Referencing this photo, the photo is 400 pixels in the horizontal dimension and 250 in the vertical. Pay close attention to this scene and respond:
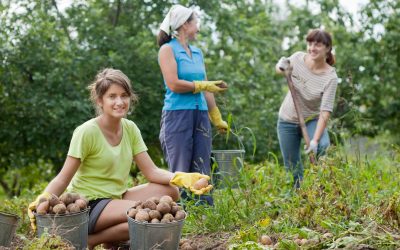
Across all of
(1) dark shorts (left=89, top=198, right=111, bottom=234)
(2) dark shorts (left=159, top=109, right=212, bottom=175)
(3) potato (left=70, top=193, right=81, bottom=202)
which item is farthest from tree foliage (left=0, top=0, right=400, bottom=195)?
(3) potato (left=70, top=193, right=81, bottom=202)

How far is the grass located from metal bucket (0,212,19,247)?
0.46 m

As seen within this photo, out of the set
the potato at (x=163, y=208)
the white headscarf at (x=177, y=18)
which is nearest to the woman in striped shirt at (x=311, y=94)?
the white headscarf at (x=177, y=18)

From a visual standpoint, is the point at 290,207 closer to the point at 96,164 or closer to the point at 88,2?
the point at 96,164

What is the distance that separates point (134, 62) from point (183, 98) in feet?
8.52

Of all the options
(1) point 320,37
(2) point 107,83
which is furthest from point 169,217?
(1) point 320,37

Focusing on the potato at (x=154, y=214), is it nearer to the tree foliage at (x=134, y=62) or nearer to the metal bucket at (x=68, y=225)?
the metal bucket at (x=68, y=225)

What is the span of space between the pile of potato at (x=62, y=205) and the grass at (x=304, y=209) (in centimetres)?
62

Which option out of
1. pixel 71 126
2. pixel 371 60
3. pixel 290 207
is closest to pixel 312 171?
pixel 290 207

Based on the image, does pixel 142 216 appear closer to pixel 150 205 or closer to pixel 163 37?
pixel 150 205

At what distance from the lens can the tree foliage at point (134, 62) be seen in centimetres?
609

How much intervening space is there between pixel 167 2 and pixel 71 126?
1.79 metres

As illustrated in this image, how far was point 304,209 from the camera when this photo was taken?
10.5ft

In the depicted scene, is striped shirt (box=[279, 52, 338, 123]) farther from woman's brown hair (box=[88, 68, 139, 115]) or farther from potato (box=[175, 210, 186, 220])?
potato (box=[175, 210, 186, 220])

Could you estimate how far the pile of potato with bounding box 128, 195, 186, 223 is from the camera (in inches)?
107
